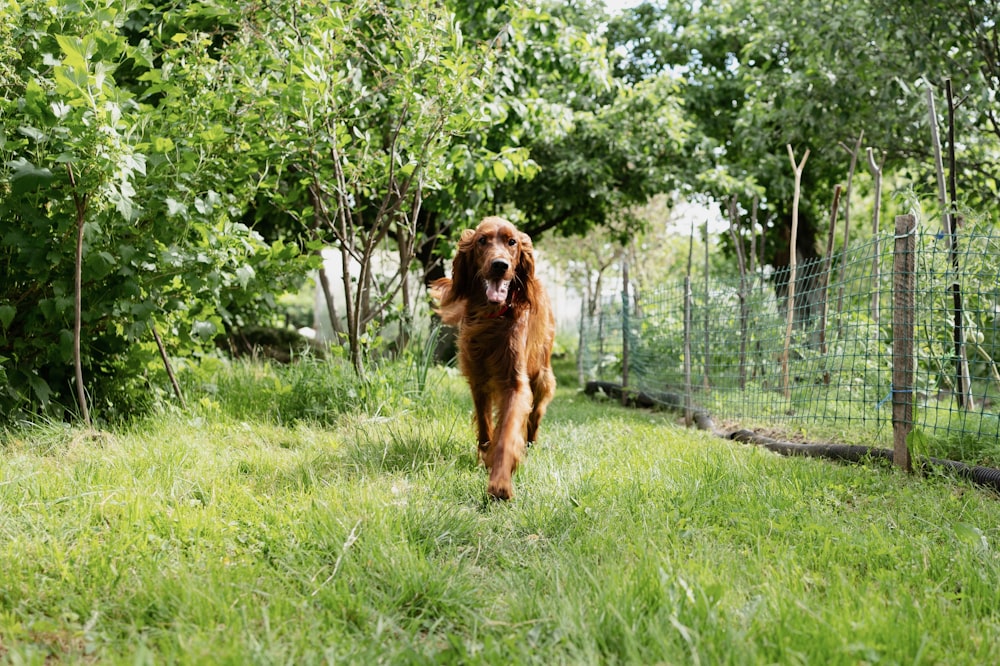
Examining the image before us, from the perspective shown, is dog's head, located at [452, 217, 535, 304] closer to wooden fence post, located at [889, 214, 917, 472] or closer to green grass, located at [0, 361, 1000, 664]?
green grass, located at [0, 361, 1000, 664]

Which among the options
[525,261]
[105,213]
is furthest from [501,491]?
[105,213]

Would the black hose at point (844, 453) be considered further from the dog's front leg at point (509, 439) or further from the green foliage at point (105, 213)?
the green foliage at point (105, 213)

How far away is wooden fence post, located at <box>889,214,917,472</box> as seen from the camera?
10.8ft

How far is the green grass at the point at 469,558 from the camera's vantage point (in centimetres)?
159

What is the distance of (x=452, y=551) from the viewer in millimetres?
2199

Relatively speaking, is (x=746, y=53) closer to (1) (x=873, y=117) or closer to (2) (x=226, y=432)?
(1) (x=873, y=117)

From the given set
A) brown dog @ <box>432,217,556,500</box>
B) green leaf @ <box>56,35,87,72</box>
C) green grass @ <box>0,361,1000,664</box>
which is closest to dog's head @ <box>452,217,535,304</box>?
brown dog @ <box>432,217,556,500</box>

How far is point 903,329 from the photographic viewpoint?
336cm

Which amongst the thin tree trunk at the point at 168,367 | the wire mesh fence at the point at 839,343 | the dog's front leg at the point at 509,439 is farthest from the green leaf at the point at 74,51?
the wire mesh fence at the point at 839,343

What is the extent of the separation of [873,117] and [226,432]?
730cm

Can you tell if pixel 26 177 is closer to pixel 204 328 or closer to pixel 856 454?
pixel 204 328

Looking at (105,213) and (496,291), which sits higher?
(105,213)

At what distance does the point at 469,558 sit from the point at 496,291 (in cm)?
152

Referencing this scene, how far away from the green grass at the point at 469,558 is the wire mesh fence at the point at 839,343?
92cm
